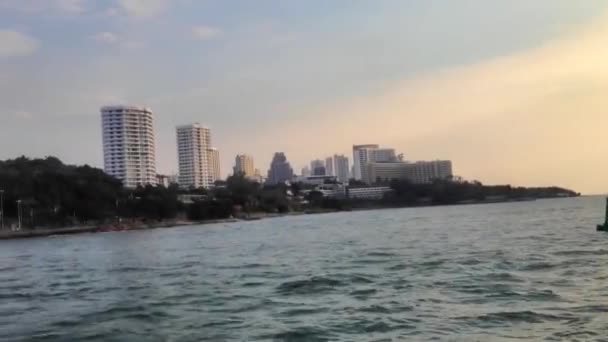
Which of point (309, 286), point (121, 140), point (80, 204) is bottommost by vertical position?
point (309, 286)

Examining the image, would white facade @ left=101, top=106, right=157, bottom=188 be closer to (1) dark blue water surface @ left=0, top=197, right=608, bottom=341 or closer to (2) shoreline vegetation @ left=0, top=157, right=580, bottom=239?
(2) shoreline vegetation @ left=0, top=157, right=580, bottom=239

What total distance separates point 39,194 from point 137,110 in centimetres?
9353

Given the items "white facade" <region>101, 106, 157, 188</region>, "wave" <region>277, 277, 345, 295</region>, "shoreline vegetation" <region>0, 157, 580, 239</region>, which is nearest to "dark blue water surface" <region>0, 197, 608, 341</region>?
"wave" <region>277, 277, 345, 295</region>

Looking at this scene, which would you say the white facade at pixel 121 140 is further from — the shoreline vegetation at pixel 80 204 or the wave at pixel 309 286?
the wave at pixel 309 286

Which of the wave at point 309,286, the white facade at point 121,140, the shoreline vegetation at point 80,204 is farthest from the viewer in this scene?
the white facade at point 121,140

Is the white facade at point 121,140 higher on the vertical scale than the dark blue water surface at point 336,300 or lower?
higher

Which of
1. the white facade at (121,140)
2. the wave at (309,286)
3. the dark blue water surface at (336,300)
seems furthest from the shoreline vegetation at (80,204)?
the wave at (309,286)

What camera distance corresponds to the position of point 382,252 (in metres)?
30.0

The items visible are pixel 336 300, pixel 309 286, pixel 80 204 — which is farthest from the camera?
pixel 80 204

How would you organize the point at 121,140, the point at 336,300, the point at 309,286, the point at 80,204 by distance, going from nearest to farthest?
the point at 336,300 → the point at 309,286 → the point at 80,204 → the point at 121,140

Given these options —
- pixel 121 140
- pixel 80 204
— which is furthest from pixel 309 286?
pixel 121 140

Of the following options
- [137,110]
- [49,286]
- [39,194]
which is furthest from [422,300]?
[137,110]

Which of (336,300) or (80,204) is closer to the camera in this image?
(336,300)

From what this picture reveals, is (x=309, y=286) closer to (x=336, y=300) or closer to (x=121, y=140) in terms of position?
(x=336, y=300)
